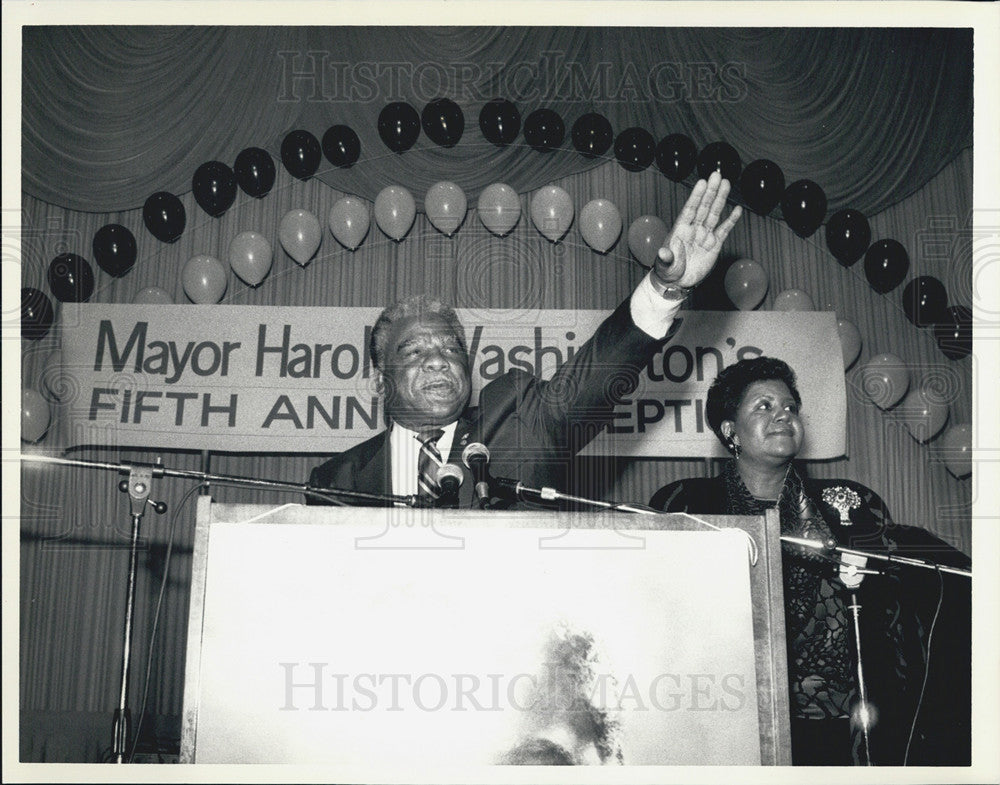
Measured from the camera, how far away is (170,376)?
4.15 m

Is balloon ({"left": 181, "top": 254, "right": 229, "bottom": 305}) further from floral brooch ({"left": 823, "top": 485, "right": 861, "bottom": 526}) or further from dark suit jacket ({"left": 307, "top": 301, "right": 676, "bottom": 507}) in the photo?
floral brooch ({"left": 823, "top": 485, "right": 861, "bottom": 526})

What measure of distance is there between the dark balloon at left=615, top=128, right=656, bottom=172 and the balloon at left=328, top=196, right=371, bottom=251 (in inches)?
46.5

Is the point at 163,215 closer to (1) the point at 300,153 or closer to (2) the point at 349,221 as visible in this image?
(1) the point at 300,153

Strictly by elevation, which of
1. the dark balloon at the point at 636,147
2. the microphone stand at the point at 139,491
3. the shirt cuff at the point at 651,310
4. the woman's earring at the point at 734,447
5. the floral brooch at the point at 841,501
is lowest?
the microphone stand at the point at 139,491

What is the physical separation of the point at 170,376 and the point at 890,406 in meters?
3.03

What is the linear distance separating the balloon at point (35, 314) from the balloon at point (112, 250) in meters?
0.28

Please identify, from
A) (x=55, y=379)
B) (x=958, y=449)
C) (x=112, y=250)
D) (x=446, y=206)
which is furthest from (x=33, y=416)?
(x=958, y=449)

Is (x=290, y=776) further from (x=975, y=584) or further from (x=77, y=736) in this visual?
(x=975, y=584)

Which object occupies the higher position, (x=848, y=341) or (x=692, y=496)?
(x=848, y=341)

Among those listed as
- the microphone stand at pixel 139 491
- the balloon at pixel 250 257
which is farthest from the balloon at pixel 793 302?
the microphone stand at pixel 139 491

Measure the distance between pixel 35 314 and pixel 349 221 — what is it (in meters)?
1.35

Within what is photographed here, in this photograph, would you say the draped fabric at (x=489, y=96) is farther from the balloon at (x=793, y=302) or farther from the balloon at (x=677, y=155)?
the balloon at (x=793, y=302)

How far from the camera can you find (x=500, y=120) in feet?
14.7

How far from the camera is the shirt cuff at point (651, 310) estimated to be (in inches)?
130
